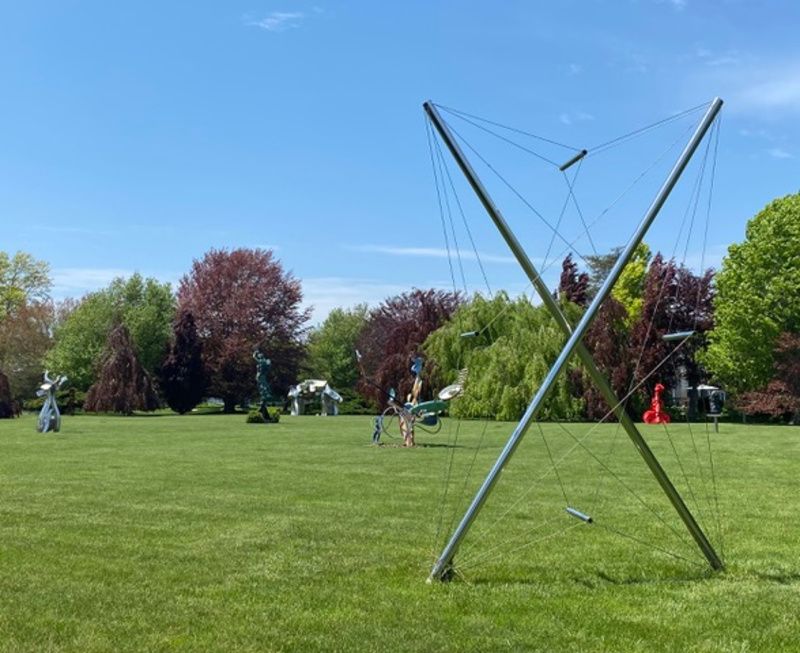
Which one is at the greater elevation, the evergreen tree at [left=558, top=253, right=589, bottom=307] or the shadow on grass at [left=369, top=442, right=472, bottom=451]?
the evergreen tree at [left=558, top=253, right=589, bottom=307]

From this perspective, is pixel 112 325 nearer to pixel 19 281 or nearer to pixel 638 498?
pixel 19 281

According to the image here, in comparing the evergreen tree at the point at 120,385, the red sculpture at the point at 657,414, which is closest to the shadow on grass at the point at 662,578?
the red sculpture at the point at 657,414

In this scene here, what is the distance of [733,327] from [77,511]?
3546cm

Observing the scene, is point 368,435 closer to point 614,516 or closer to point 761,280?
point 614,516

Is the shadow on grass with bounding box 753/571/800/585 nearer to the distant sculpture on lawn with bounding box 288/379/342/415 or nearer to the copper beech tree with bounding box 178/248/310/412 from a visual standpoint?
the distant sculpture on lawn with bounding box 288/379/342/415

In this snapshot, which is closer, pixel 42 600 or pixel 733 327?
pixel 42 600

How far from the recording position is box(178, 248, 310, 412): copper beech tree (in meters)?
55.5

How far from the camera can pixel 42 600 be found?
18.9ft

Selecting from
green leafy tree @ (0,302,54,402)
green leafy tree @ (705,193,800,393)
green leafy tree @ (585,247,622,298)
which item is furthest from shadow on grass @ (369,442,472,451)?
green leafy tree @ (0,302,54,402)

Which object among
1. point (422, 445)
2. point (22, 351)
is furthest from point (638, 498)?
point (22, 351)

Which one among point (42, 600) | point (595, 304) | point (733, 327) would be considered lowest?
point (42, 600)

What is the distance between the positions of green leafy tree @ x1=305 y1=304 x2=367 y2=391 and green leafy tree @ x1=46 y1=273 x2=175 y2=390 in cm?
1193

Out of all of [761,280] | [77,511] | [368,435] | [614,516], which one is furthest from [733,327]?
[77,511]

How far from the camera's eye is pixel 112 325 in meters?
56.5
